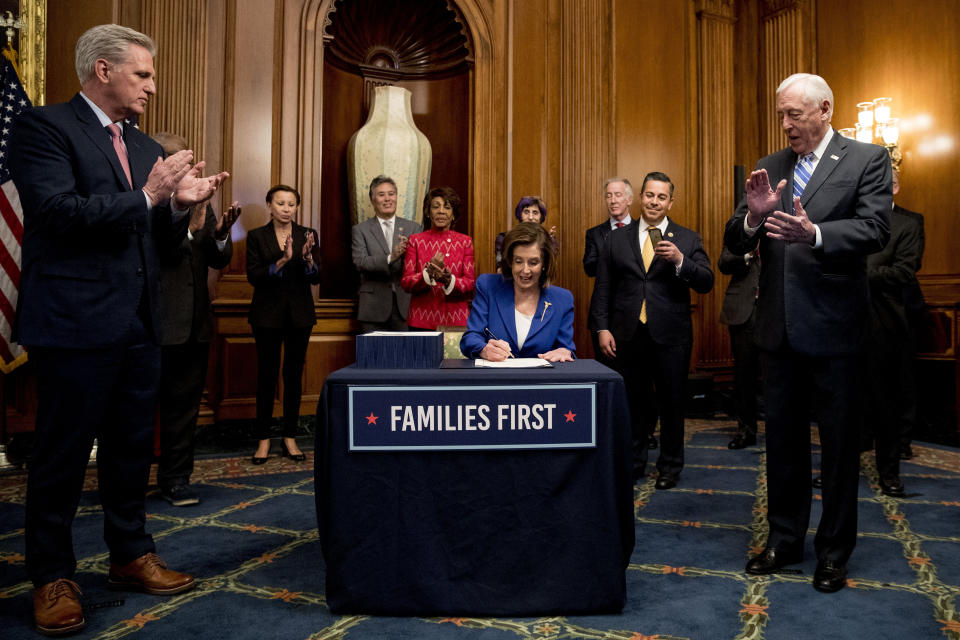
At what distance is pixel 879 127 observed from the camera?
18.7 ft

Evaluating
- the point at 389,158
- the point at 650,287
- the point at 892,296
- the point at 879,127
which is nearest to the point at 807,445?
the point at 650,287

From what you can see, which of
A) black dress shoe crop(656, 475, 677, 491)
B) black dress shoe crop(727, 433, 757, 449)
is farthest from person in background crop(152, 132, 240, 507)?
black dress shoe crop(727, 433, 757, 449)

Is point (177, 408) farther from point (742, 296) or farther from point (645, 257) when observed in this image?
point (742, 296)

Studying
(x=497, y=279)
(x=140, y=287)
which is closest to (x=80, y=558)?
(x=140, y=287)

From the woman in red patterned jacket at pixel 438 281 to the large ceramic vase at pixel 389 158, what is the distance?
47.6 inches

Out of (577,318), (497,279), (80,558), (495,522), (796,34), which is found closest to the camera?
(495,522)

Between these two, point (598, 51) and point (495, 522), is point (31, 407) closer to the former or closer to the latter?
point (495, 522)

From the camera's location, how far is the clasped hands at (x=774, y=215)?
210cm

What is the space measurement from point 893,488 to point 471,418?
2679 mm

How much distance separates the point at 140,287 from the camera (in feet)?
6.91

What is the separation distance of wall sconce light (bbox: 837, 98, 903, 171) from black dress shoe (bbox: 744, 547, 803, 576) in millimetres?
4370

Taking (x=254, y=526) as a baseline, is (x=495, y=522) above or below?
above

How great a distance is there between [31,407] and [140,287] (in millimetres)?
2859

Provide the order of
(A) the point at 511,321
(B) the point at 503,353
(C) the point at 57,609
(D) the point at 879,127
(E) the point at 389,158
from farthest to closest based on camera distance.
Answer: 1. (D) the point at 879,127
2. (E) the point at 389,158
3. (A) the point at 511,321
4. (B) the point at 503,353
5. (C) the point at 57,609
